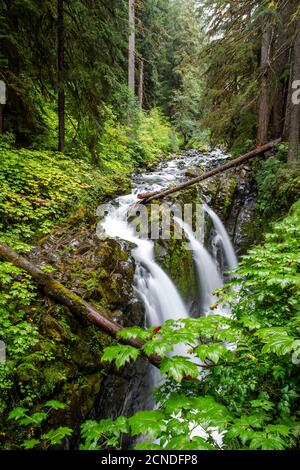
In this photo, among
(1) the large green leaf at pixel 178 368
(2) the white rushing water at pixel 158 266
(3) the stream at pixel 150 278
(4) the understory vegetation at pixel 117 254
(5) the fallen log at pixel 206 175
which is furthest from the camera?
(5) the fallen log at pixel 206 175

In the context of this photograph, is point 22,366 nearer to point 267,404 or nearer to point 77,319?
point 77,319

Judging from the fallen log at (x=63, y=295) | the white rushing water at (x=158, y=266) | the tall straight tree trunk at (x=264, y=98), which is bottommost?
the fallen log at (x=63, y=295)

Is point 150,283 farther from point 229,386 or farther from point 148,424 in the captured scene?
point 148,424

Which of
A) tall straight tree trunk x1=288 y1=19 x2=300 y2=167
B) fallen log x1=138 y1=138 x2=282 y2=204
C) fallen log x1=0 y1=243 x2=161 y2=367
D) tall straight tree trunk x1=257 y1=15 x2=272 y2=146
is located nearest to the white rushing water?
fallen log x1=138 y1=138 x2=282 y2=204

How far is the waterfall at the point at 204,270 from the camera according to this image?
856 centimetres

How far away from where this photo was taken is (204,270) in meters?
8.89

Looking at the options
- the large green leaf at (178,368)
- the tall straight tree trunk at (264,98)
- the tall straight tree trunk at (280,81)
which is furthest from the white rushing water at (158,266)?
the tall straight tree trunk at (280,81)

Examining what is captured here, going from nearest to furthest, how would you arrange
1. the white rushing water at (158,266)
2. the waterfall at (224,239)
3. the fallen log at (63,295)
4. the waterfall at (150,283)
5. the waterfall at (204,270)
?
1. the fallen log at (63,295)
2. the waterfall at (150,283)
3. the white rushing water at (158,266)
4. the waterfall at (204,270)
5. the waterfall at (224,239)

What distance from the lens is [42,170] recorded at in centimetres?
732

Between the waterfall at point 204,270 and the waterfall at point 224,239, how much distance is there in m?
0.82

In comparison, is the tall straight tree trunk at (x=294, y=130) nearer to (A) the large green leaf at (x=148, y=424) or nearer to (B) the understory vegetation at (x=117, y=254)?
(B) the understory vegetation at (x=117, y=254)

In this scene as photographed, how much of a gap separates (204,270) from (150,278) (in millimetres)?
2344

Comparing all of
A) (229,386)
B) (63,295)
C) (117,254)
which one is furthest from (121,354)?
(117,254)
